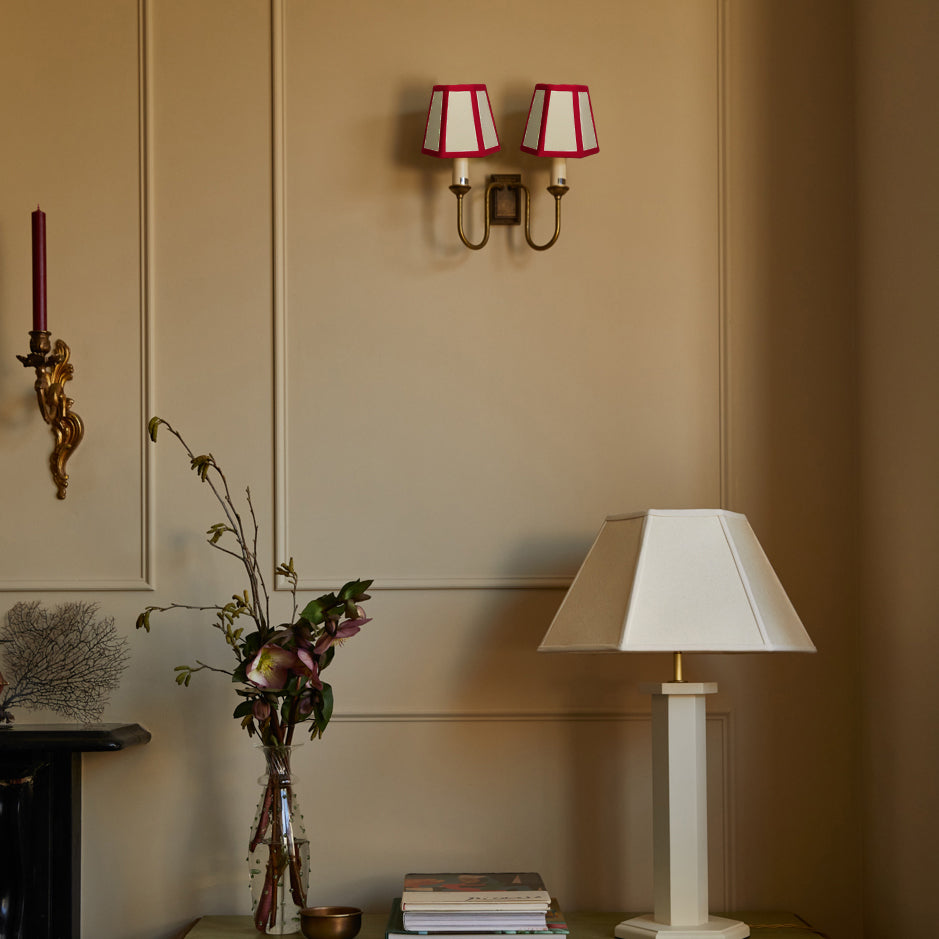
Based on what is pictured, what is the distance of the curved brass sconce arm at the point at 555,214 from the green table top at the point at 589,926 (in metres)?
1.33

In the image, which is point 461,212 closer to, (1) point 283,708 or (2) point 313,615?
(2) point 313,615

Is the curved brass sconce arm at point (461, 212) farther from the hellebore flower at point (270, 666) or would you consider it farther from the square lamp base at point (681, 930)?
the square lamp base at point (681, 930)

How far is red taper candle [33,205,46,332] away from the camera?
2197 millimetres

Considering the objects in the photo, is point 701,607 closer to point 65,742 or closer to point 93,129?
point 65,742

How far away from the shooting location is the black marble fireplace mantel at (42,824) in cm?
208

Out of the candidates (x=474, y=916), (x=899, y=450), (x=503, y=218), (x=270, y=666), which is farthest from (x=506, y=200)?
(x=474, y=916)

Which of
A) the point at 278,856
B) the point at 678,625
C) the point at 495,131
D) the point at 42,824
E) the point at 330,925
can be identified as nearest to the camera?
the point at 678,625

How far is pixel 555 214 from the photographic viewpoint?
2320 mm

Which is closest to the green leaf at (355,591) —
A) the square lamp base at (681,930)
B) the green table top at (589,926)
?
the green table top at (589,926)

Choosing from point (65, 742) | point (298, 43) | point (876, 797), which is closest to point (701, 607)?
point (876, 797)

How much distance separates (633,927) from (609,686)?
0.50 metres

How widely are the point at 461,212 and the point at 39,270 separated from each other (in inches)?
33.7

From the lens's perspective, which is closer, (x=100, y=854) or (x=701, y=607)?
(x=701, y=607)

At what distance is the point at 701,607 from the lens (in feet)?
5.96
